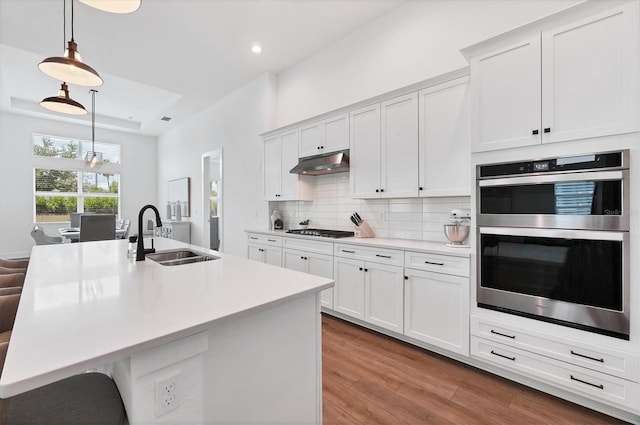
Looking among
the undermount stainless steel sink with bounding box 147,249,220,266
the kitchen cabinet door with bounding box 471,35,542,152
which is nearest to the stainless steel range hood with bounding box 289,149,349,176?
the kitchen cabinet door with bounding box 471,35,542,152

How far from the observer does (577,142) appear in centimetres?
177

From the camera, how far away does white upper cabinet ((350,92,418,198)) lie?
2.79m

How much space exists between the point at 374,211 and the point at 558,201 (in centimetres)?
181

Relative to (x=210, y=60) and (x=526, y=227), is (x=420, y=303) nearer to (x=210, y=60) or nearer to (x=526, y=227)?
(x=526, y=227)

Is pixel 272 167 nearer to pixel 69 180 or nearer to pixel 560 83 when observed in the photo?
pixel 560 83

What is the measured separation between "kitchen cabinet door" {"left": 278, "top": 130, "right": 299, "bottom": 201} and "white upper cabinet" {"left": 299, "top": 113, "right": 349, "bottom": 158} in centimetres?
15

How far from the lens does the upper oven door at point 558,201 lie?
5.40 ft

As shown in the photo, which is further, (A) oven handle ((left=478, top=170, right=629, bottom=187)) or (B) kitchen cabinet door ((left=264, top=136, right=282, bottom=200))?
(B) kitchen cabinet door ((left=264, top=136, right=282, bottom=200))

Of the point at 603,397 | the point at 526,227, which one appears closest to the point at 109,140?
the point at 526,227

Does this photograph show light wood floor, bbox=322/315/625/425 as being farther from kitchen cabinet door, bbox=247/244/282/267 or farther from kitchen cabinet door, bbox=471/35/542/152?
kitchen cabinet door, bbox=471/35/542/152

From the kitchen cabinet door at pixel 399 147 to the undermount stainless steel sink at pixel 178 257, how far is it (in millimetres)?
1837

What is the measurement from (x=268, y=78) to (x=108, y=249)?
11.5 ft

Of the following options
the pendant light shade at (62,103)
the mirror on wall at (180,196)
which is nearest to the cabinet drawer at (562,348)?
the pendant light shade at (62,103)

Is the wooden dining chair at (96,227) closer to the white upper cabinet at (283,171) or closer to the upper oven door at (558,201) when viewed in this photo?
the white upper cabinet at (283,171)
